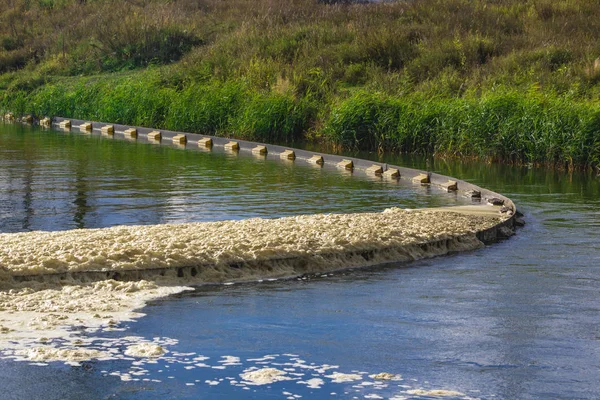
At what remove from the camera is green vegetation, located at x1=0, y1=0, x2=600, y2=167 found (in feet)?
76.0

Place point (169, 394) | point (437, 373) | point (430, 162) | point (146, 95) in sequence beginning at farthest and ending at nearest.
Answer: point (146, 95) → point (430, 162) → point (437, 373) → point (169, 394)

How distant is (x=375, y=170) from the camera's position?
2072 centimetres

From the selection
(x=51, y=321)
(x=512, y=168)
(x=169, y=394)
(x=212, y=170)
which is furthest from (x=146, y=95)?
(x=169, y=394)

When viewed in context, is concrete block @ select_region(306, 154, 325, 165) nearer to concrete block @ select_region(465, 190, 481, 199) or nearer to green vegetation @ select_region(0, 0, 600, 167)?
green vegetation @ select_region(0, 0, 600, 167)

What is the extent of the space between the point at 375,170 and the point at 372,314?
11.4 meters

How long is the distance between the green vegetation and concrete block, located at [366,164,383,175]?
310 cm

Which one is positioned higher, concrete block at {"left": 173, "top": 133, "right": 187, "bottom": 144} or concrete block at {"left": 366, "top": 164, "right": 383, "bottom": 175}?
concrete block at {"left": 173, "top": 133, "right": 187, "bottom": 144}

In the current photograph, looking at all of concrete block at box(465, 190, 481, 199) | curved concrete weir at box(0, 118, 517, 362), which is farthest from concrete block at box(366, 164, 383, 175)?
curved concrete weir at box(0, 118, 517, 362)

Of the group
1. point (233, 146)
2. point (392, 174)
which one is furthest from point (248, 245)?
point (233, 146)

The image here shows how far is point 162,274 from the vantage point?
35.2ft

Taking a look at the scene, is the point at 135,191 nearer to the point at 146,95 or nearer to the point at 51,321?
the point at 51,321

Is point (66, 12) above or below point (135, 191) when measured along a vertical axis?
above

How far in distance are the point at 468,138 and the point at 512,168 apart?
5.67ft

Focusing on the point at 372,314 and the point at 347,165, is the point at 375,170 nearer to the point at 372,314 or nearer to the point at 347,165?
the point at 347,165
